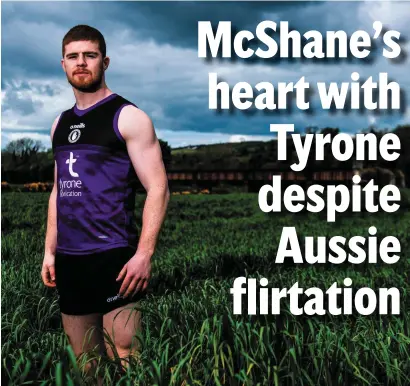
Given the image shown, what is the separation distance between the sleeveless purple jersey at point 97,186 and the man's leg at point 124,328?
0.38 m

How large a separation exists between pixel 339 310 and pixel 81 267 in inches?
99.4

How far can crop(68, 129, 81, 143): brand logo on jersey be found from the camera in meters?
3.48

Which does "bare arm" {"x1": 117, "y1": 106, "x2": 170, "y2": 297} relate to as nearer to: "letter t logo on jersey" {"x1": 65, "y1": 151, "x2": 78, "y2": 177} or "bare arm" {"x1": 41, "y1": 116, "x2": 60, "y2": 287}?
"letter t logo on jersey" {"x1": 65, "y1": 151, "x2": 78, "y2": 177}

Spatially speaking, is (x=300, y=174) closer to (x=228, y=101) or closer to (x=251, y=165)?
(x=251, y=165)

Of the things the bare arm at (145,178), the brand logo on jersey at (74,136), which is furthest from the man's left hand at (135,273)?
the brand logo on jersey at (74,136)

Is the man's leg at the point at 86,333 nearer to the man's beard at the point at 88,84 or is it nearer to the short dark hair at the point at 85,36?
the man's beard at the point at 88,84

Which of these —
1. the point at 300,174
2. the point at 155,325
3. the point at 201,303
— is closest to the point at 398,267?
the point at 201,303

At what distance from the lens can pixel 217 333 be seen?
396cm

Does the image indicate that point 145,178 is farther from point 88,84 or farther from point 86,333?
point 86,333

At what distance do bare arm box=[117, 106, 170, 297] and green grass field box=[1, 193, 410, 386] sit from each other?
396 millimetres

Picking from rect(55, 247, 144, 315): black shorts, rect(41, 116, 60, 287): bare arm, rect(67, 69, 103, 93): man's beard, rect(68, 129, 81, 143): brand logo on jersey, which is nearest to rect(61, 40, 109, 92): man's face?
rect(67, 69, 103, 93): man's beard

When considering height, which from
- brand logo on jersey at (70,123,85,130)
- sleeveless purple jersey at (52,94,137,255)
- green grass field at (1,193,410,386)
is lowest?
green grass field at (1,193,410,386)

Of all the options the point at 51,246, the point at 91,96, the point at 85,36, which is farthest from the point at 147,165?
the point at 51,246

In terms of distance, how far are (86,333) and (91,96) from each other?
136 centimetres
